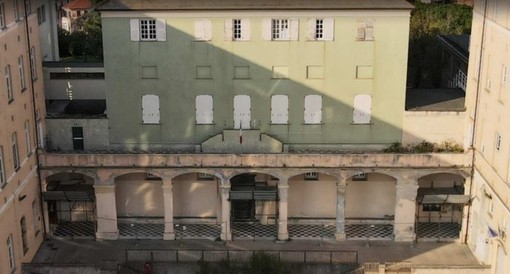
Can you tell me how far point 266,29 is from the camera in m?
54.9

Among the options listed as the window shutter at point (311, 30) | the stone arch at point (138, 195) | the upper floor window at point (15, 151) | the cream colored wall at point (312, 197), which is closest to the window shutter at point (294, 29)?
the window shutter at point (311, 30)

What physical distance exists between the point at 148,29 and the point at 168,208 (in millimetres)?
13319

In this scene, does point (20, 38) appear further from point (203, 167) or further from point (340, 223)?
point (340, 223)

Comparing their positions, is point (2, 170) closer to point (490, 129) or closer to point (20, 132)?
point (20, 132)

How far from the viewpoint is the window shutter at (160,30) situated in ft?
180

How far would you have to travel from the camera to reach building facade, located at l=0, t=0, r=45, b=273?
159 feet

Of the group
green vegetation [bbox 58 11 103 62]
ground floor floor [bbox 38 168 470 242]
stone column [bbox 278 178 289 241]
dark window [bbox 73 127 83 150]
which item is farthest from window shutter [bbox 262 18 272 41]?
green vegetation [bbox 58 11 103 62]

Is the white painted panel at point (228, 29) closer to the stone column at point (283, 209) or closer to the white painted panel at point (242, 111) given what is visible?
the white painted panel at point (242, 111)

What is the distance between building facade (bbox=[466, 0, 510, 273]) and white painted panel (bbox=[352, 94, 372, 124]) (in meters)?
7.25

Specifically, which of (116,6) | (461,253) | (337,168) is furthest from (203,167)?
(461,253)

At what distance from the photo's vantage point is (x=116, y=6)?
54500mm

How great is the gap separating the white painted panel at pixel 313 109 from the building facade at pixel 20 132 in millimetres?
19709

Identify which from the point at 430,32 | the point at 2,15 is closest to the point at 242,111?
the point at 2,15

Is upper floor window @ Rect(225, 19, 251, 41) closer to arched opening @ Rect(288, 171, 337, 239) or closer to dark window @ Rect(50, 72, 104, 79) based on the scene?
dark window @ Rect(50, 72, 104, 79)
